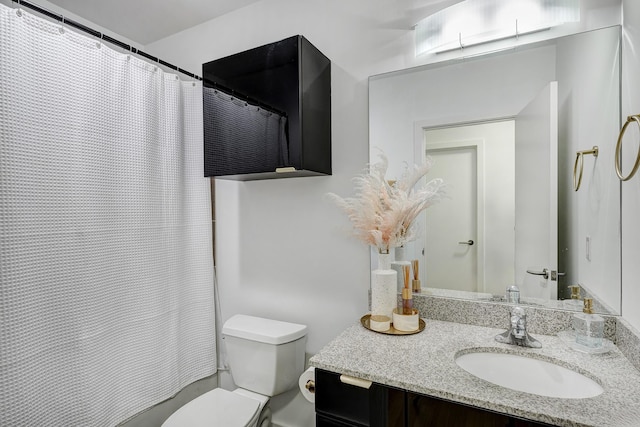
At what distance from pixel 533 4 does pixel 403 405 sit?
4.81 feet

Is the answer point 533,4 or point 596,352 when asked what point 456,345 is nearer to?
point 596,352

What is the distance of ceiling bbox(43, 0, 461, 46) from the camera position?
1767 mm

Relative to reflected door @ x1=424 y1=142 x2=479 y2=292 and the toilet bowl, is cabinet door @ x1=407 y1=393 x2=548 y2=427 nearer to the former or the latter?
reflected door @ x1=424 y1=142 x2=479 y2=292

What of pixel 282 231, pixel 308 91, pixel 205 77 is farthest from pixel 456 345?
pixel 205 77

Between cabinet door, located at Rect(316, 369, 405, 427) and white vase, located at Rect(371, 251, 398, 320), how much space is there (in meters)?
0.35

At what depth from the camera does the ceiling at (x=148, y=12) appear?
1.77 m

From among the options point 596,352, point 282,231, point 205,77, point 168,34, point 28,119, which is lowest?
point 596,352

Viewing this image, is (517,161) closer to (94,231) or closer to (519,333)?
(519,333)

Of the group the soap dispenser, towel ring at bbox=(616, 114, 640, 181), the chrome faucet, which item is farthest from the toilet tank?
towel ring at bbox=(616, 114, 640, 181)

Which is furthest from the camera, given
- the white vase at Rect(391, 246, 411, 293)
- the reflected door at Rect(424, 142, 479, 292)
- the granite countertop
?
the white vase at Rect(391, 246, 411, 293)

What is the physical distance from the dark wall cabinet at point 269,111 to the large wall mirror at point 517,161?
0.26 m

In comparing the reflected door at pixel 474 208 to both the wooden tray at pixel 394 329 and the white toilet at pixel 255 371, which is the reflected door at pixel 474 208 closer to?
the wooden tray at pixel 394 329

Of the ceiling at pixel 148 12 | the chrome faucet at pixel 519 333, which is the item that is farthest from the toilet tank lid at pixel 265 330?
the ceiling at pixel 148 12

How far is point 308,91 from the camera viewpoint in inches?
54.6
